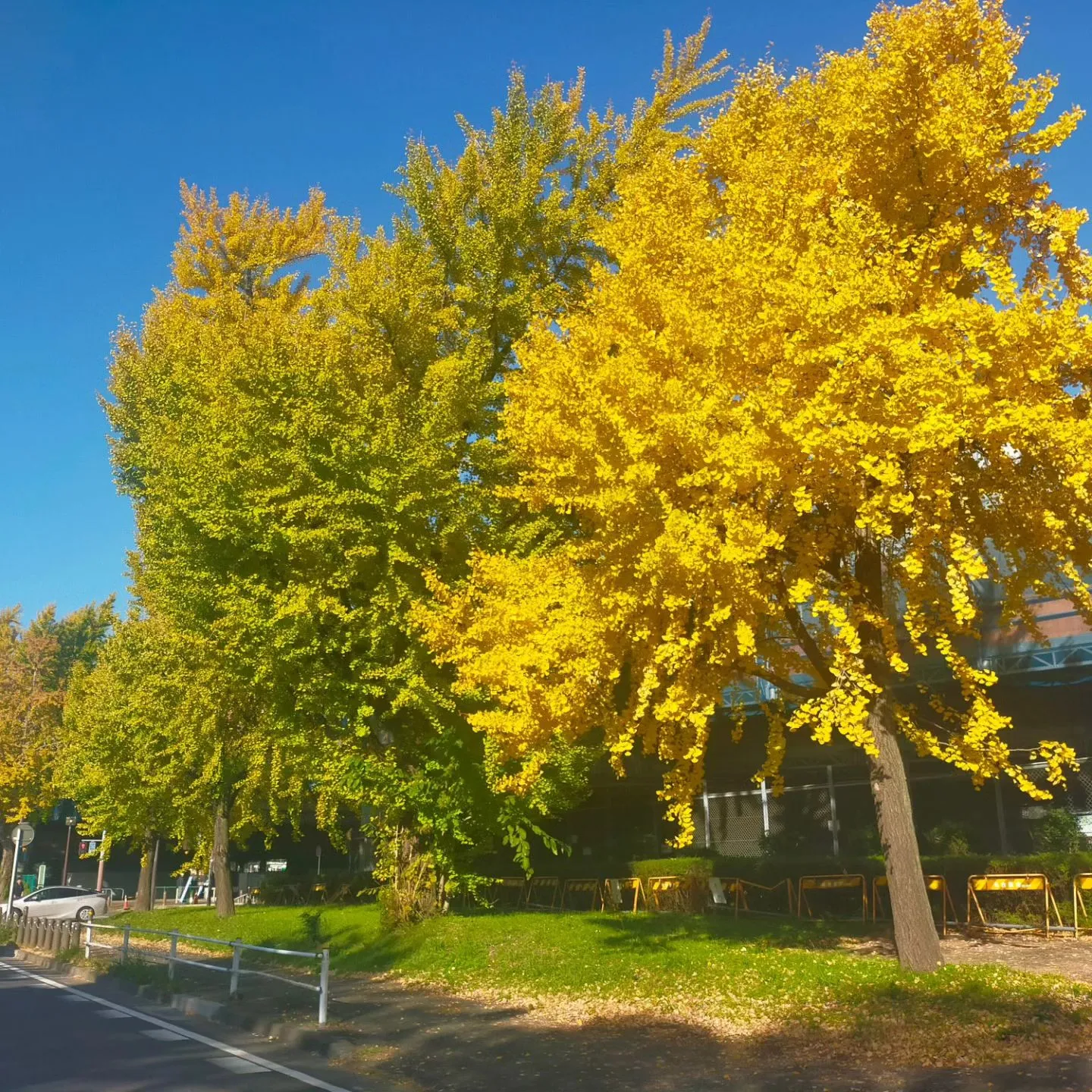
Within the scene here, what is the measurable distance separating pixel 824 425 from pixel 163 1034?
8.89 m

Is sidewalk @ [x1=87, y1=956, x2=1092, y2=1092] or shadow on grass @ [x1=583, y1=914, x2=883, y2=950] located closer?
sidewalk @ [x1=87, y1=956, x2=1092, y2=1092]

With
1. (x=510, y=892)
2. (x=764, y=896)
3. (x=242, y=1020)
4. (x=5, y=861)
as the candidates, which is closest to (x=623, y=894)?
(x=764, y=896)

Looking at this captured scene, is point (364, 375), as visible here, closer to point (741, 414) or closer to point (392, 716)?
point (392, 716)

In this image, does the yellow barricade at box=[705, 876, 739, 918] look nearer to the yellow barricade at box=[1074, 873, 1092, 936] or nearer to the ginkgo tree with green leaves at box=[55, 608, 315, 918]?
the yellow barricade at box=[1074, 873, 1092, 936]

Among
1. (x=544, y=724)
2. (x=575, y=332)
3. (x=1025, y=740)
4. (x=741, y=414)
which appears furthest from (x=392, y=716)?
(x=1025, y=740)

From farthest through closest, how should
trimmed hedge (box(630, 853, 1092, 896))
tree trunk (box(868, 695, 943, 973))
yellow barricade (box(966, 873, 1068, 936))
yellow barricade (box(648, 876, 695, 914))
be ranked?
yellow barricade (box(648, 876, 695, 914)) < trimmed hedge (box(630, 853, 1092, 896)) < yellow barricade (box(966, 873, 1068, 936)) < tree trunk (box(868, 695, 943, 973))

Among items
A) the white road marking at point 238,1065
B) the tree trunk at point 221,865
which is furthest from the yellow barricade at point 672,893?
the tree trunk at point 221,865

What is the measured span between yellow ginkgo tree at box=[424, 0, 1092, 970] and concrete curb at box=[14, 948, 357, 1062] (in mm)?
3245

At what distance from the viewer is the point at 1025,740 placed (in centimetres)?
1978

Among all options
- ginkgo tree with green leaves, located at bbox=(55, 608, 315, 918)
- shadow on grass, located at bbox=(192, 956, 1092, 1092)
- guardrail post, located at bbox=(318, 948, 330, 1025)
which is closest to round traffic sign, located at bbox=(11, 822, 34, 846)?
ginkgo tree with green leaves, located at bbox=(55, 608, 315, 918)

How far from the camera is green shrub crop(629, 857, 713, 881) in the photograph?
1780cm

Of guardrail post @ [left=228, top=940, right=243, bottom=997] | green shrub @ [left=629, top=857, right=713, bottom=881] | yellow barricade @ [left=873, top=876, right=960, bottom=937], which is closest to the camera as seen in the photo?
guardrail post @ [left=228, top=940, right=243, bottom=997]

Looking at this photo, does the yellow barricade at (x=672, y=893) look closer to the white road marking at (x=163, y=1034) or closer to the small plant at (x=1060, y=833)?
the small plant at (x=1060, y=833)

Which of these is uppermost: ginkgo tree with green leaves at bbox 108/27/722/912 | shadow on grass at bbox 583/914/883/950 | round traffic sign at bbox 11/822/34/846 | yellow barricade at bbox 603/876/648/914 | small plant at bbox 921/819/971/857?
ginkgo tree with green leaves at bbox 108/27/722/912
